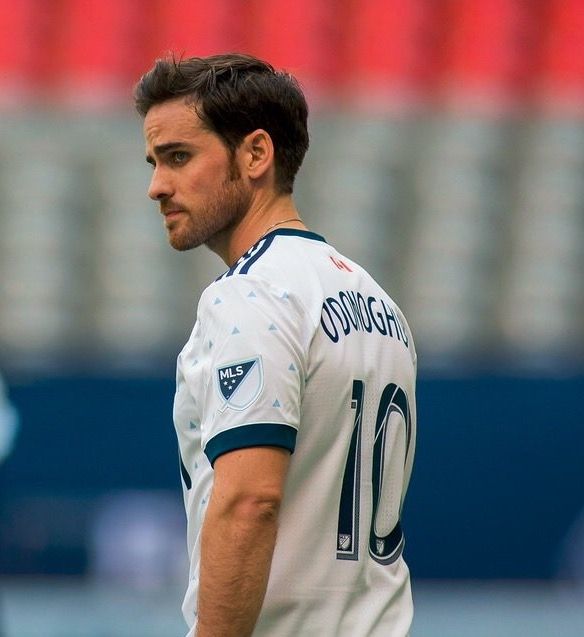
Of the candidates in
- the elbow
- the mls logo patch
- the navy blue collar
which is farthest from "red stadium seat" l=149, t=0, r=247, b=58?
the elbow

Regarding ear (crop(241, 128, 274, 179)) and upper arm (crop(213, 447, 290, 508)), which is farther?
ear (crop(241, 128, 274, 179))

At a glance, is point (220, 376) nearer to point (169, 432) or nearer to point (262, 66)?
point (262, 66)

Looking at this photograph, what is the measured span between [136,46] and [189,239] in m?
5.84

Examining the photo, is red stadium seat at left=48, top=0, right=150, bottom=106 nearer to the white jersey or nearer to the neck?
the neck

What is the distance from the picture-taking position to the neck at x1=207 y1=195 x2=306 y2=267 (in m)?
2.25

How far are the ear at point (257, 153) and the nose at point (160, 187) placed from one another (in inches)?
5.3

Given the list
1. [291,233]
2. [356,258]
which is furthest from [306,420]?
[356,258]

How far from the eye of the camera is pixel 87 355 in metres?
5.21

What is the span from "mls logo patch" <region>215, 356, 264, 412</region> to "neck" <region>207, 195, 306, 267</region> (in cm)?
34

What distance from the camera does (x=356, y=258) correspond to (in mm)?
7125

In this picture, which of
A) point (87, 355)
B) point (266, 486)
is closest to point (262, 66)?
point (266, 486)

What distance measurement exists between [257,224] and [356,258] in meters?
4.89

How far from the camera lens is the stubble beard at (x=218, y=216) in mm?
2225

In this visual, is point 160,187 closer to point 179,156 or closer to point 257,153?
point 179,156
